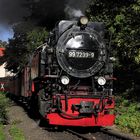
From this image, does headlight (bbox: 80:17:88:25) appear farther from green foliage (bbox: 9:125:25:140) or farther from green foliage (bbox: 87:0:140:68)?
green foliage (bbox: 87:0:140:68)

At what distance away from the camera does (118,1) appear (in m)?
21.0

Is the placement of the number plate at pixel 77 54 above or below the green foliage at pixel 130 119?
above

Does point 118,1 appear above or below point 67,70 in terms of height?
above

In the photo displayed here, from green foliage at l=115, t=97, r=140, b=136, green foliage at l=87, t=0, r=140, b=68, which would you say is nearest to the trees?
green foliage at l=87, t=0, r=140, b=68

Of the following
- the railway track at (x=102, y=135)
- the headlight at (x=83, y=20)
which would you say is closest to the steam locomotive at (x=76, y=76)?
the headlight at (x=83, y=20)

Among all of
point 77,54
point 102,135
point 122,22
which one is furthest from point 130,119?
point 122,22

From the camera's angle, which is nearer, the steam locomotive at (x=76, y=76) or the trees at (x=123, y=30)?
the steam locomotive at (x=76, y=76)

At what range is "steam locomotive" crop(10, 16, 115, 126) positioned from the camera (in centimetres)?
1170

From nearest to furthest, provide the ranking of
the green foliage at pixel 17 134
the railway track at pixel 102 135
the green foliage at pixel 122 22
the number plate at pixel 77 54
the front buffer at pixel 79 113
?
the railway track at pixel 102 135, the green foliage at pixel 17 134, the front buffer at pixel 79 113, the number plate at pixel 77 54, the green foliage at pixel 122 22

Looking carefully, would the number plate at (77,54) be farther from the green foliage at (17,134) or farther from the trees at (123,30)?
the trees at (123,30)

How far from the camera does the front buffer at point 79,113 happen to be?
11617mm

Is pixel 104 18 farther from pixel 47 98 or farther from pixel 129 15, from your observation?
pixel 47 98

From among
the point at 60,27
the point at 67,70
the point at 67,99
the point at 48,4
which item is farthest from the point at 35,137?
the point at 48,4

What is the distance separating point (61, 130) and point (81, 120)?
1.09m
